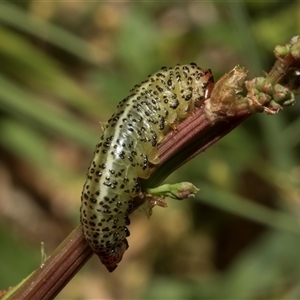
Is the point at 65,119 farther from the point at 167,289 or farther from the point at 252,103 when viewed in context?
the point at 252,103

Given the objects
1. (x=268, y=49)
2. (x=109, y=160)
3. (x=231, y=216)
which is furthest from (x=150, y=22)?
(x=109, y=160)

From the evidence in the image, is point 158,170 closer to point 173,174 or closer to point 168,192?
point 168,192

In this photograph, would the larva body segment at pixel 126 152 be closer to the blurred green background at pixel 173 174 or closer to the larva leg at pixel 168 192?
the larva leg at pixel 168 192

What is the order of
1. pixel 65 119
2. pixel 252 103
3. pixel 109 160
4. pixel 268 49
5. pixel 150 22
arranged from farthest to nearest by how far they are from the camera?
1. pixel 150 22
2. pixel 268 49
3. pixel 65 119
4. pixel 109 160
5. pixel 252 103

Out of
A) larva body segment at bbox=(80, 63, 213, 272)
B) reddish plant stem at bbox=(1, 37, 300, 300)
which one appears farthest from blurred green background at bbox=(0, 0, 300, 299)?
reddish plant stem at bbox=(1, 37, 300, 300)

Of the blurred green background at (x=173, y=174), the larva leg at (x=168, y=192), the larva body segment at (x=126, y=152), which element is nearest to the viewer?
the larva leg at (x=168, y=192)

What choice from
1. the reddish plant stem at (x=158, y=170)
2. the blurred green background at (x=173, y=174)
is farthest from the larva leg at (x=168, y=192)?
the blurred green background at (x=173, y=174)

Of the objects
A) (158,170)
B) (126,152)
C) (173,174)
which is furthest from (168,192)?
(173,174)
